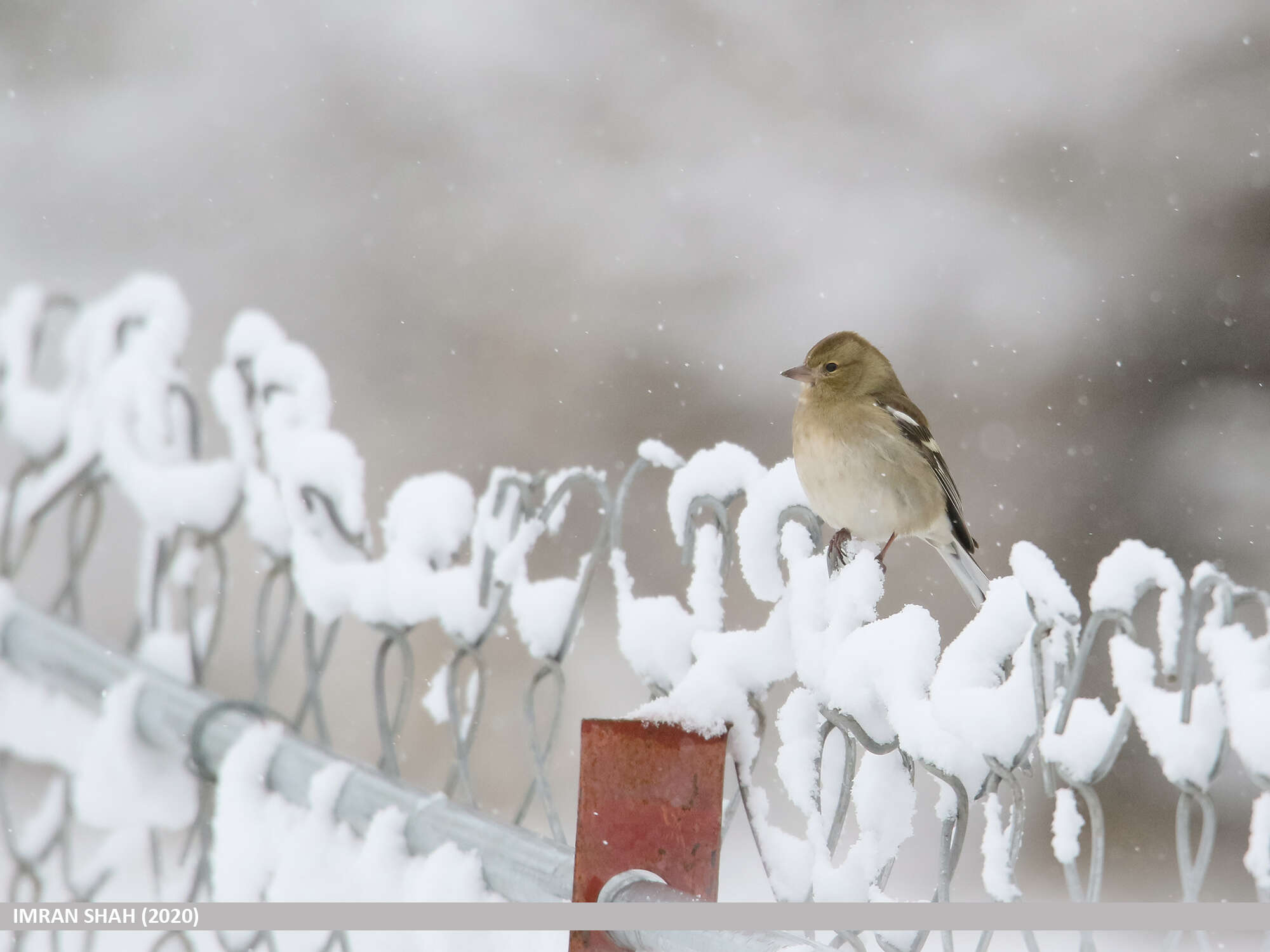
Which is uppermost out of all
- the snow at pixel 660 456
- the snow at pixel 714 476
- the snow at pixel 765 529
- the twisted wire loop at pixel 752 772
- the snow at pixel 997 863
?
the snow at pixel 660 456

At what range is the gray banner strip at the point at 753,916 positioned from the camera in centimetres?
A: 38

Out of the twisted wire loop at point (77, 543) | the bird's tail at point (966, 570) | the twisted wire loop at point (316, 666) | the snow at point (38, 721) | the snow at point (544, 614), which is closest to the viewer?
the snow at point (544, 614)

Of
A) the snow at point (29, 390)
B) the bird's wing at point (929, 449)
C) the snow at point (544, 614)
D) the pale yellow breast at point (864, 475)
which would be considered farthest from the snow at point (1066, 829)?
the snow at point (29, 390)

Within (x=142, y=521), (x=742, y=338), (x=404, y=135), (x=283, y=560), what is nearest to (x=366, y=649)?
(x=742, y=338)

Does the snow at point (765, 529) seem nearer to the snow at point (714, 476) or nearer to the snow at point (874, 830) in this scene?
the snow at point (714, 476)

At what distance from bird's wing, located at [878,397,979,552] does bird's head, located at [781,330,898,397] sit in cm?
3

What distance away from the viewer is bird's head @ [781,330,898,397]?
1.13 meters

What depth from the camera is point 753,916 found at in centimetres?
44

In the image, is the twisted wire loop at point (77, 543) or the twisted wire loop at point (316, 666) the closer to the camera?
the twisted wire loop at point (316, 666)

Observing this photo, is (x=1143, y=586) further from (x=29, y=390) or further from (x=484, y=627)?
(x=29, y=390)

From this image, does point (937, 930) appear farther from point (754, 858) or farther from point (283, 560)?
point (283, 560)

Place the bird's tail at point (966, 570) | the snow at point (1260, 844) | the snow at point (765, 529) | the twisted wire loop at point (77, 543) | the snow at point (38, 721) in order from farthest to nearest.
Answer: the bird's tail at point (966, 570), the twisted wire loop at point (77, 543), the snow at point (38, 721), the snow at point (765, 529), the snow at point (1260, 844)

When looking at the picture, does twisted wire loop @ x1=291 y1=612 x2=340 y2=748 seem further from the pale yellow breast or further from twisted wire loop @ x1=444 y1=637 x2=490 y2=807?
the pale yellow breast

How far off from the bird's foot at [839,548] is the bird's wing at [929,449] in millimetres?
131
